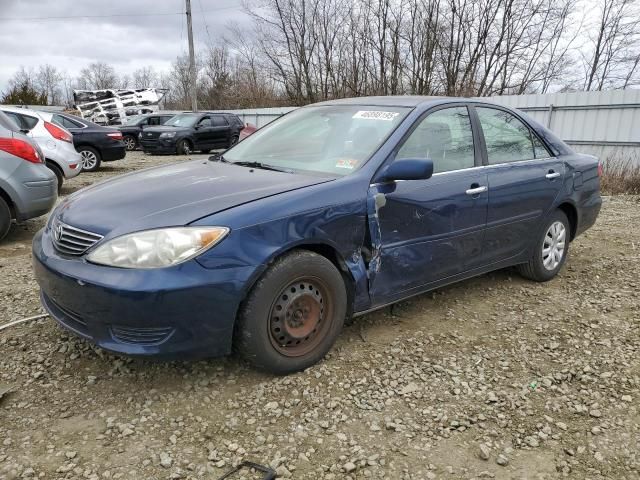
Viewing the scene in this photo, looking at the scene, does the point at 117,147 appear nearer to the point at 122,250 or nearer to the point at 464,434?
the point at 122,250

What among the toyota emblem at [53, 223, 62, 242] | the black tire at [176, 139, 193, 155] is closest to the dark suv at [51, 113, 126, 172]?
the black tire at [176, 139, 193, 155]

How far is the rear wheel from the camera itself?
57.1 ft

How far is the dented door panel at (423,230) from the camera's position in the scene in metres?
3.09

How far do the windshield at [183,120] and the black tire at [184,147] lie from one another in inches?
26.3

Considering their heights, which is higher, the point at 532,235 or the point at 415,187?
the point at 415,187

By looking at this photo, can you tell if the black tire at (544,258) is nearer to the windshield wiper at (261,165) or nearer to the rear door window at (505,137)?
the rear door window at (505,137)

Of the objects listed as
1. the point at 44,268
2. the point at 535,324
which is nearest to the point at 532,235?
the point at 535,324

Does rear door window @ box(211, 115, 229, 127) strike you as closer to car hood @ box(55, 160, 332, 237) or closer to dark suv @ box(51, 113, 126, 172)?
dark suv @ box(51, 113, 126, 172)

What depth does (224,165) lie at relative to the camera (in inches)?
140

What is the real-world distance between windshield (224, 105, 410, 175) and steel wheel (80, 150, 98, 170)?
9492mm

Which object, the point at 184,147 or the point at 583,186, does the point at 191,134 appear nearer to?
the point at 184,147

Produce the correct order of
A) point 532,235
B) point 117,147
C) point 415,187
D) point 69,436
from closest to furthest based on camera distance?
point 69,436 → point 415,187 → point 532,235 → point 117,147

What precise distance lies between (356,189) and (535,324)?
1764 mm

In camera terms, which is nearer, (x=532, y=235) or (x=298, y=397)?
(x=298, y=397)
